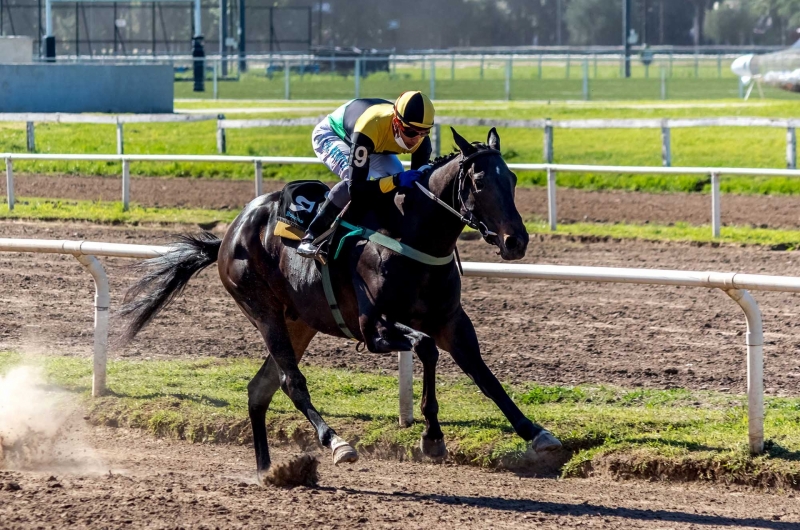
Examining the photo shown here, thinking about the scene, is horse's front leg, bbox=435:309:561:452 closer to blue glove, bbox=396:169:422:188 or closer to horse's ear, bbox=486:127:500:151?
blue glove, bbox=396:169:422:188

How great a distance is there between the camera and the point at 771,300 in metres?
9.18

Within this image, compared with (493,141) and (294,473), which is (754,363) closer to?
(493,141)

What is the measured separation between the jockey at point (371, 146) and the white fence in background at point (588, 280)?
825 mm

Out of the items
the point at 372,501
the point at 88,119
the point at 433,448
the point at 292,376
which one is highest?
the point at 88,119

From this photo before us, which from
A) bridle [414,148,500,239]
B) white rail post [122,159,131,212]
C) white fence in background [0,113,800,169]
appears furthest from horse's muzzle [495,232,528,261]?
white fence in background [0,113,800,169]

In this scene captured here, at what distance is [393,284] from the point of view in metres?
5.23

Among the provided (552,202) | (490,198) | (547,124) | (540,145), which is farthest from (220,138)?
(490,198)

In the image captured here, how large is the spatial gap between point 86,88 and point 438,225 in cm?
2359

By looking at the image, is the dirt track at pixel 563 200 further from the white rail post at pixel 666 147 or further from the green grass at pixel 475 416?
the green grass at pixel 475 416

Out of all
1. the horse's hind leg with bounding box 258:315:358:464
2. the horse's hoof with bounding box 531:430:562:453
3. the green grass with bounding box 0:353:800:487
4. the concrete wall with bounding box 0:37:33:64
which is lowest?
the green grass with bounding box 0:353:800:487

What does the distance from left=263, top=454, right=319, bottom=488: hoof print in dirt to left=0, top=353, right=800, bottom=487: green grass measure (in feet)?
2.50

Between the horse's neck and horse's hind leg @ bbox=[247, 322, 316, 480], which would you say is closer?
the horse's neck

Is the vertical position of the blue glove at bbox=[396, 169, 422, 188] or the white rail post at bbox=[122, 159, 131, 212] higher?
the blue glove at bbox=[396, 169, 422, 188]

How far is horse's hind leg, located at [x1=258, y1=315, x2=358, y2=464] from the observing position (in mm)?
5301
